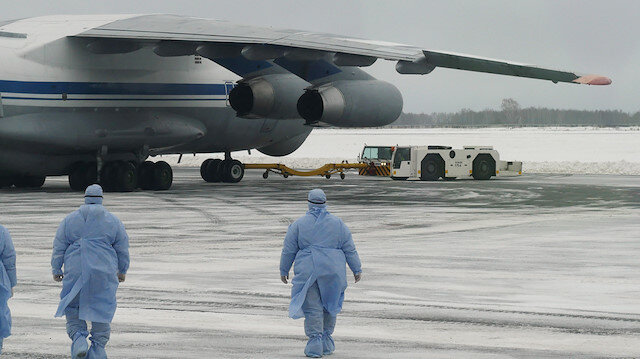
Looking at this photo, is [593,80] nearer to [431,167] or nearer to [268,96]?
[268,96]

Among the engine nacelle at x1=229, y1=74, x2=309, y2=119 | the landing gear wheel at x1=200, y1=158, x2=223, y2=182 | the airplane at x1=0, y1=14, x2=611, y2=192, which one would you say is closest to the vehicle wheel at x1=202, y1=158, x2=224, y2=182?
the landing gear wheel at x1=200, y1=158, x2=223, y2=182

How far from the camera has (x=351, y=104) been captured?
27.2 metres

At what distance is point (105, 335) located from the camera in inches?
319

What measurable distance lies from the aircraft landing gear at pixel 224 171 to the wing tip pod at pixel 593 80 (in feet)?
52.8

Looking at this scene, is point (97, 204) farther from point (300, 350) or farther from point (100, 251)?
point (300, 350)

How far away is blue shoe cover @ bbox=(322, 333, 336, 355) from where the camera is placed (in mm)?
8508

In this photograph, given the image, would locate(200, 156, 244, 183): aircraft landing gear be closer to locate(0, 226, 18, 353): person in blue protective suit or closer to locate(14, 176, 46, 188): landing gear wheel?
locate(14, 176, 46, 188): landing gear wheel

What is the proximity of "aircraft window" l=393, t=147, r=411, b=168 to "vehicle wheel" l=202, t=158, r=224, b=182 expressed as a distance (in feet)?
24.3

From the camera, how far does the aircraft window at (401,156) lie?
41.4 meters

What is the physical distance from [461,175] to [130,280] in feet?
98.3

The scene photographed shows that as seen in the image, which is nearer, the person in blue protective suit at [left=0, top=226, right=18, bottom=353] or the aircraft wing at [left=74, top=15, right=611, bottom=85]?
the person in blue protective suit at [left=0, top=226, right=18, bottom=353]

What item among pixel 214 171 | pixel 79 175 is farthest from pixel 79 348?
pixel 214 171

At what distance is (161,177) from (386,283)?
68.4 ft

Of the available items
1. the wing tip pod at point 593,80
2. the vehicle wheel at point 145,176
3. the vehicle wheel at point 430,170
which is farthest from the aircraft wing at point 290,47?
the vehicle wheel at point 430,170
